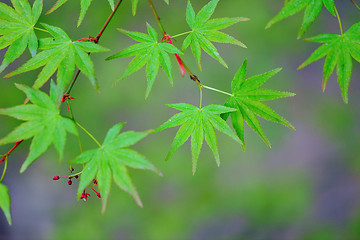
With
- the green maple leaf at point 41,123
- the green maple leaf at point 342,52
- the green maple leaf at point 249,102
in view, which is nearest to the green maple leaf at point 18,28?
the green maple leaf at point 41,123

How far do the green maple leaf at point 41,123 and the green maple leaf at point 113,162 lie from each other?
8 centimetres

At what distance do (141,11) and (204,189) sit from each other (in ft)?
5.16

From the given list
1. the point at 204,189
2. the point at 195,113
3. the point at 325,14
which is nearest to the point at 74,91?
the point at 204,189

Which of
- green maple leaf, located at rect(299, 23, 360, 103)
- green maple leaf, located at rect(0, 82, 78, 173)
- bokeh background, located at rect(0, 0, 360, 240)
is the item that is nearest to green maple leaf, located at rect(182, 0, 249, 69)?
green maple leaf, located at rect(299, 23, 360, 103)

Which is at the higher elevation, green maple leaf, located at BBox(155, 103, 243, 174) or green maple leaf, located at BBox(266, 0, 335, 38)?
green maple leaf, located at BBox(266, 0, 335, 38)

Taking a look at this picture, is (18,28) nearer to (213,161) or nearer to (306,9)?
(306,9)

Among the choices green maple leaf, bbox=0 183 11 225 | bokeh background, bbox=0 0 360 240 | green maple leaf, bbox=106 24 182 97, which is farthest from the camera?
bokeh background, bbox=0 0 360 240

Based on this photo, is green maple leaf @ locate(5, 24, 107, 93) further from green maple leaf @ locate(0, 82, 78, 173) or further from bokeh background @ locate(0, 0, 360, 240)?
bokeh background @ locate(0, 0, 360, 240)

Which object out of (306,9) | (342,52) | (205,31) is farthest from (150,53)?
(342,52)

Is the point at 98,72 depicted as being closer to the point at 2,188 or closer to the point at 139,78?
the point at 139,78

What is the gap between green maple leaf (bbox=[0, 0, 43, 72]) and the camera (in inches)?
36.8

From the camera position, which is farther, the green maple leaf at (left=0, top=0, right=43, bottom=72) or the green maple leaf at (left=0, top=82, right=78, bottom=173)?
the green maple leaf at (left=0, top=0, right=43, bottom=72)

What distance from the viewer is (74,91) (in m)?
2.70

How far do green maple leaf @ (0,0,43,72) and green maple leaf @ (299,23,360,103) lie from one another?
0.79 meters
